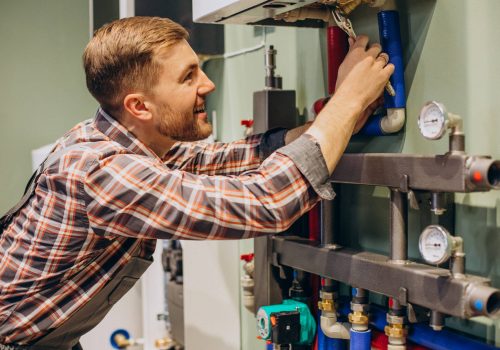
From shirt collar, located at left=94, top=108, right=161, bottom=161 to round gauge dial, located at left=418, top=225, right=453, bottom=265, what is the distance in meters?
0.53

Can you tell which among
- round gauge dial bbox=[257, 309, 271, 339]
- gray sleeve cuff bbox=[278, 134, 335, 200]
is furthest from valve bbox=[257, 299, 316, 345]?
gray sleeve cuff bbox=[278, 134, 335, 200]

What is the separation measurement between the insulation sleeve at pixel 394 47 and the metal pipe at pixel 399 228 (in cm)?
16

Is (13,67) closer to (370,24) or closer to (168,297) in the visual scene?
(168,297)

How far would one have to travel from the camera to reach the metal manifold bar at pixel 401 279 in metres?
0.86

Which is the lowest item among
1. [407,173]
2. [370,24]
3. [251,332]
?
[251,332]

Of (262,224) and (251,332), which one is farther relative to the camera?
(251,332)

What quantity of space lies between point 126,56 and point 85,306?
0.46 m

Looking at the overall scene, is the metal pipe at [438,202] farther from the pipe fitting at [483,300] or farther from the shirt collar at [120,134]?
the shirt collar at [120,134]

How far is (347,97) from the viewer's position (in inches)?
39.8

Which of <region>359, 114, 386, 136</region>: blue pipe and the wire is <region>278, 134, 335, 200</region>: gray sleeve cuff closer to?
<region>359, 114, 386, 136</region>: blue pipe

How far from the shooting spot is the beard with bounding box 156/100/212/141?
1.15 metres

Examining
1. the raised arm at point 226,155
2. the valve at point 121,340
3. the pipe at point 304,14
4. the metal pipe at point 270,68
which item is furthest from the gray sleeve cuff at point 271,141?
the valve at point 121,340

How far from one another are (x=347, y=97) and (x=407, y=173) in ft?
0.51

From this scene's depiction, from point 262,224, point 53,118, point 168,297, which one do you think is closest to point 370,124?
point 262,224
